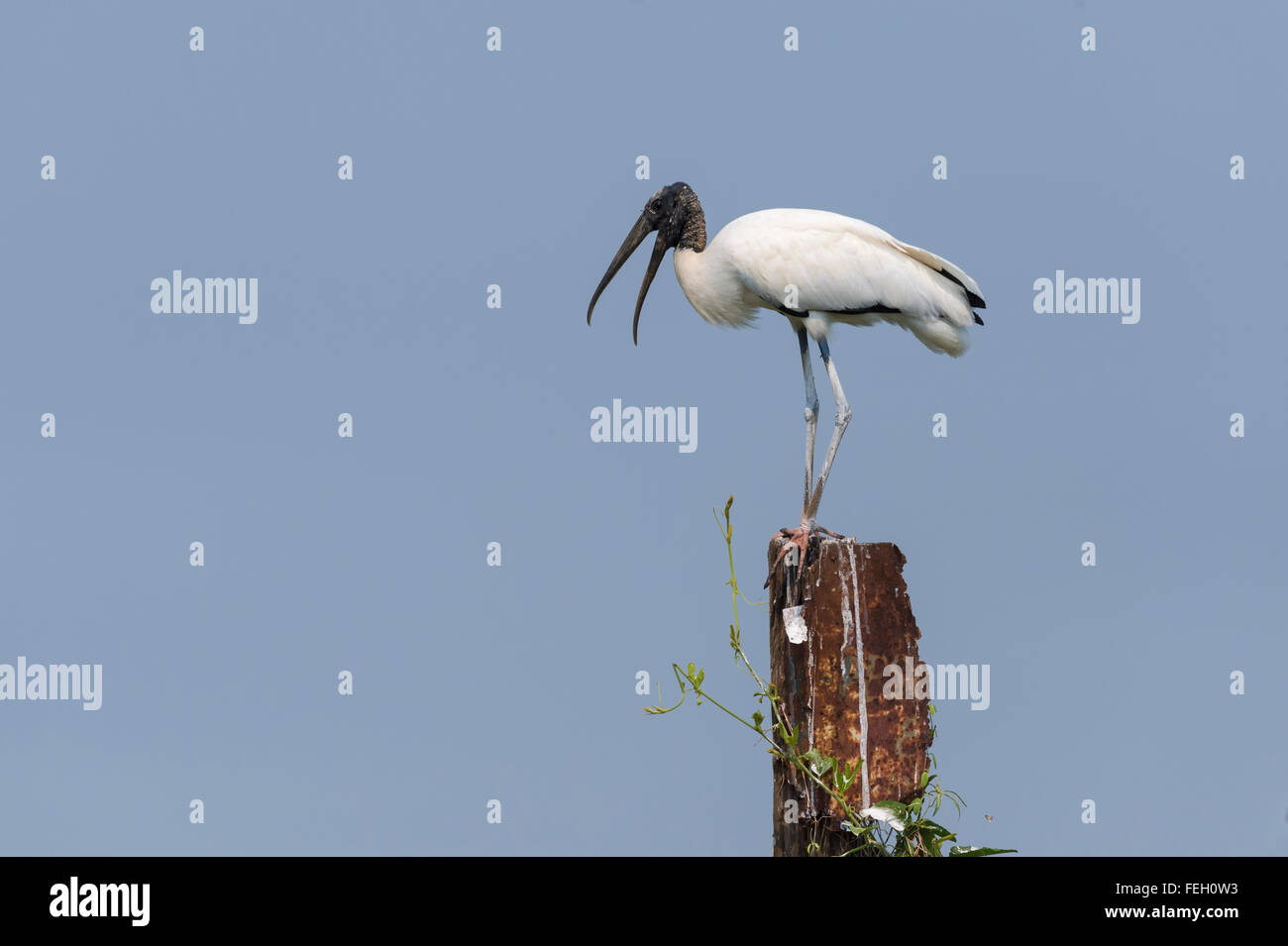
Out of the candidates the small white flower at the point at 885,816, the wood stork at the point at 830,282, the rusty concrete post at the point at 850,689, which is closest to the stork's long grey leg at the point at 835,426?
the wood stork at the point at 830,282

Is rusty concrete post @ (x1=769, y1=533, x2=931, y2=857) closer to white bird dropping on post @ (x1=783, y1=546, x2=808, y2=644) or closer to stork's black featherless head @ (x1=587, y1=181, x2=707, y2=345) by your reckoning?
white bird dropping on post @ (x1=783, y1=546, x2=808, y2=644)

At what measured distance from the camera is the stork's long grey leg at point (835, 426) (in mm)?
8125

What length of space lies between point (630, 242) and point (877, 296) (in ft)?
6.43

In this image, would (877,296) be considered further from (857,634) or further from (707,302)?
(857,634)

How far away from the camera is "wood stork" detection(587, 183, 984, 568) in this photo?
861 cm

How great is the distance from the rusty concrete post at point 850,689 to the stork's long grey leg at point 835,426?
1.16 meters

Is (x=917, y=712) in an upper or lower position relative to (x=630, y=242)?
lower

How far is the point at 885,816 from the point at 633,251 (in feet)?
15.2

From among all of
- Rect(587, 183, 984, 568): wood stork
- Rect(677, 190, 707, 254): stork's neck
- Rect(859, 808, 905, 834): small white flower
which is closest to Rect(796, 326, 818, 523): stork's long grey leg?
Rect(587, 183, 984, 568): wood stork
